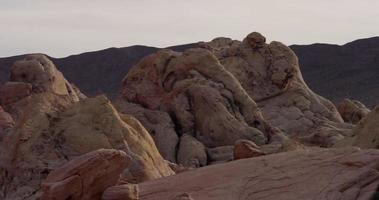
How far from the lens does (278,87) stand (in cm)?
3294

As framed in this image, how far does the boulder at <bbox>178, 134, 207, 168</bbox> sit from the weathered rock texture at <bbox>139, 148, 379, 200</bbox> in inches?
347

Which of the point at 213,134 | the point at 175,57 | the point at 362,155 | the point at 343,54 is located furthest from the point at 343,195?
the point at 343,54

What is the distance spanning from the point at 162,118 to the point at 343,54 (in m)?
90.6

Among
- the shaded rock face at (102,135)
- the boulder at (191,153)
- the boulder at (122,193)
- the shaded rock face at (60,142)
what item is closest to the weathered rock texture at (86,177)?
the boulder at (122,193)

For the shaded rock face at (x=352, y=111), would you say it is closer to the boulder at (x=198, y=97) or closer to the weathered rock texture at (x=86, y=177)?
the boulder at (x=198, y=97)

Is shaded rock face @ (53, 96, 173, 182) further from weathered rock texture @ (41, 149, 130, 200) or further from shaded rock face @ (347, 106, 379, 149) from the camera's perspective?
shaded rock face @ (347, 106, 379, 149)

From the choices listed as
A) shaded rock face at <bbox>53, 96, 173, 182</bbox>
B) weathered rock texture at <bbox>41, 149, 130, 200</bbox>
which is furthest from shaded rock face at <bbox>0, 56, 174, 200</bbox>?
weathered rock texture at <bbox>41, 149, 130, 200</bbox>

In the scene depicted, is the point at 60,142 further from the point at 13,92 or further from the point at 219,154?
the point at 13,92

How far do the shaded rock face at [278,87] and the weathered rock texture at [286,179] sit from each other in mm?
14448

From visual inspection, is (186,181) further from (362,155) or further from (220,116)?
(220,116)

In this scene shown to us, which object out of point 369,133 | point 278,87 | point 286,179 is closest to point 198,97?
point 278,87

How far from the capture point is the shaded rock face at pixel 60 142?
16.4 m

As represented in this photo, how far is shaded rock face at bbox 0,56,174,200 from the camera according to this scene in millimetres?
16375

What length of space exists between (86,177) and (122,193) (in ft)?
2.21
